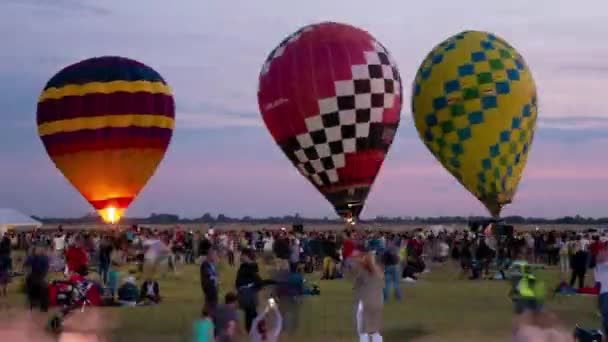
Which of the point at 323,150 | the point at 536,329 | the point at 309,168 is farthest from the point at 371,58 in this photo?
the point at 536,329

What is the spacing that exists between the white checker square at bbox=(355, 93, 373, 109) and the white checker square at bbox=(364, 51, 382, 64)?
90 centimetres

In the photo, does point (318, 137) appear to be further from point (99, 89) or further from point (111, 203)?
point (111, 203)

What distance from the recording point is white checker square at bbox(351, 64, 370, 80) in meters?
23.3

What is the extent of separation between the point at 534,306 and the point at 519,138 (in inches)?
658

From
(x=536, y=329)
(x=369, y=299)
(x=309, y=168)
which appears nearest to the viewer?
(x=536, y=329)

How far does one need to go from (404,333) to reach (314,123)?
1161cm

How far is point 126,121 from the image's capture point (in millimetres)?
25938

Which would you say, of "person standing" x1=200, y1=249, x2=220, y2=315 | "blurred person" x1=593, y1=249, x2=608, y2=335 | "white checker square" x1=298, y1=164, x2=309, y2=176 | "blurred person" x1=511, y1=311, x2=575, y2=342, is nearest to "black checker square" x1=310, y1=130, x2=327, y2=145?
"white checker square" x1=298, y1=164, x2=309, y2=176

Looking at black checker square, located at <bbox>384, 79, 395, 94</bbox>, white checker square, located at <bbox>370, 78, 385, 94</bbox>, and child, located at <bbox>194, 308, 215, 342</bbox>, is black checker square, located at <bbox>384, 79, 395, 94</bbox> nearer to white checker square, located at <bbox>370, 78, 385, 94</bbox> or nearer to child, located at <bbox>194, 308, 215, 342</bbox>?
white checker square, located at <bbox>370, 78, 385, 94</bbox>

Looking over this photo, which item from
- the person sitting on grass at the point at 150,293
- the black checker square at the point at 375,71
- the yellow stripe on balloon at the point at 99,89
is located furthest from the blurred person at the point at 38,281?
the yellow stripe on balloon at the point at 99,89

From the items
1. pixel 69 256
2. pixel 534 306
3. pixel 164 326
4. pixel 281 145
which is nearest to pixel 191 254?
pixel 281 145

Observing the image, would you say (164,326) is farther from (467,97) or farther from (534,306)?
(467,97)

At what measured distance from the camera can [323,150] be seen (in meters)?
23.5

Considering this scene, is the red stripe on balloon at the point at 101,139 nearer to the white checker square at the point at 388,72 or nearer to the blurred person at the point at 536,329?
the white checker square at the point at 388,72
